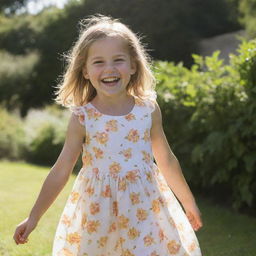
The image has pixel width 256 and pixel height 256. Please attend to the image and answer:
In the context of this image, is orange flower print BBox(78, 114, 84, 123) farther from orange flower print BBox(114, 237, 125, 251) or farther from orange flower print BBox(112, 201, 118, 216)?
orange flower print BBox(114, 237, 125, 251)

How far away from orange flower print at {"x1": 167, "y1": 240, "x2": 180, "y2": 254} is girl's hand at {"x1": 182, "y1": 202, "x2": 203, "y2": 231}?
314 mm

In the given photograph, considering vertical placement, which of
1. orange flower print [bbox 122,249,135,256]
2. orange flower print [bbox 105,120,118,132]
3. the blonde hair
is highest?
the blonde hair

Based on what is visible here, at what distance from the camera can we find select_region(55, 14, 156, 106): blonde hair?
9.62ft

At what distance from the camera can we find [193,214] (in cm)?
314

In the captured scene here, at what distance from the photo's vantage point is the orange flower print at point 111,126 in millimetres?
2879

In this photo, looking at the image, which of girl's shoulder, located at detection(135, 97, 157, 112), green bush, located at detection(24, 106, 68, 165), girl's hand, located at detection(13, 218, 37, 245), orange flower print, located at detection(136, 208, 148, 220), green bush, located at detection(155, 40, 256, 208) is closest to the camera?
girl's hand, located at detection(13, 218, 37, 245)

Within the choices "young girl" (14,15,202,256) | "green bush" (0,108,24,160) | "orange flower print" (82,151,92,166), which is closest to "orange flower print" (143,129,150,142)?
"young girl" (14,15,202,256)

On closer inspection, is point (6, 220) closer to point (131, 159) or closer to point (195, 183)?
point (195, 183)

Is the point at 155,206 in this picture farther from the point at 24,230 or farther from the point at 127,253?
the point at 24,230

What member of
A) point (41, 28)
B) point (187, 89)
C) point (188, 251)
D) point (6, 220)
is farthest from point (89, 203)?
point (41, 28)

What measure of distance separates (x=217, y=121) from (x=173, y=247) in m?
3.38

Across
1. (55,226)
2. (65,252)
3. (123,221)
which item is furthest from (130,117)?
(55,226)

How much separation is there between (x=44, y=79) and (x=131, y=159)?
78.8 ft

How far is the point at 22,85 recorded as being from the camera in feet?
83.3
